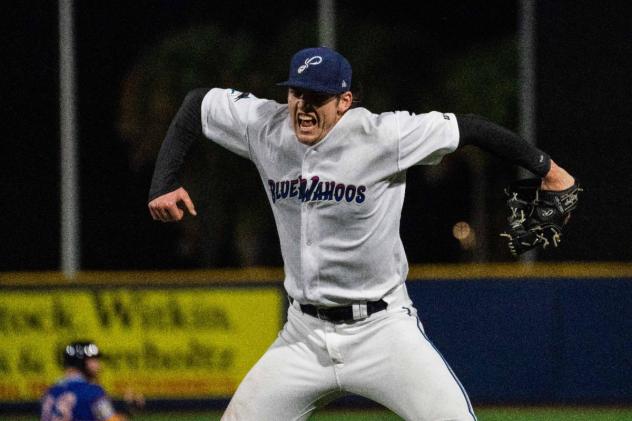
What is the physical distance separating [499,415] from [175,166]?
5738mm

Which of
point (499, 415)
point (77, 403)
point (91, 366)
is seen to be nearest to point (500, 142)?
point (77, 403)

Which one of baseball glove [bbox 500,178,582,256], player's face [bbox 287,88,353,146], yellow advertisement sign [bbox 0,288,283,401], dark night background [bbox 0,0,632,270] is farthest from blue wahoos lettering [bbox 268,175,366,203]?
dark night background [bbox 0,0,632,270]

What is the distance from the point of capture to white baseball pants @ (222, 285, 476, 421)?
4312mm

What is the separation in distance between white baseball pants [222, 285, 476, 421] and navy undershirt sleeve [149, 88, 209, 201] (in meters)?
0.70

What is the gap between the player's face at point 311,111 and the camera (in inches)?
171

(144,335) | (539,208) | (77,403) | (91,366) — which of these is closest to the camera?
(539,208)

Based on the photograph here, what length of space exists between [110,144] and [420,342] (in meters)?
25.9

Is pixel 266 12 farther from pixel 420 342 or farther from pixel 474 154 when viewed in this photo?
pixel 420 342

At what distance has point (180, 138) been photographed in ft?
15.2

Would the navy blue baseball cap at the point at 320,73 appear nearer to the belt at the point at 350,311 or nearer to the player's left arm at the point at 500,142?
the player's left arm at the point at 500,142

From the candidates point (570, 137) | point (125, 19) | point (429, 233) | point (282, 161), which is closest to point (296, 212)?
point (282, 161)

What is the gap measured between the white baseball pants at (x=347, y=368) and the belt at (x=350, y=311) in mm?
18

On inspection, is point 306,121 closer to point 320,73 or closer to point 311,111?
point 311,111

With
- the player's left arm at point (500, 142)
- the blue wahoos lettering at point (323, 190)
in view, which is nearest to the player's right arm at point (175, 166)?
the blue wahoos lettering at point (323, 190)
